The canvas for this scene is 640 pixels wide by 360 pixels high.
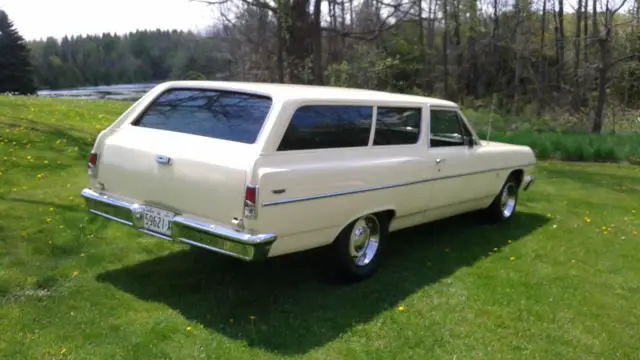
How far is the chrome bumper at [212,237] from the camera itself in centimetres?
391

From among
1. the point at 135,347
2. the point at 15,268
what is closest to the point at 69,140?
the point at 15,268

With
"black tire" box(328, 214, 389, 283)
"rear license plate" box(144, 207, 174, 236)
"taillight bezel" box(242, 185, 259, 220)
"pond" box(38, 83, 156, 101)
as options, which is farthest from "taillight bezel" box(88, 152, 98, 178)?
"pond" box(38, 83, 156, 101)

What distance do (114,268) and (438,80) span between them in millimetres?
35490

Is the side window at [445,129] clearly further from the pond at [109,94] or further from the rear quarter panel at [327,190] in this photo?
the pond at [109,94]

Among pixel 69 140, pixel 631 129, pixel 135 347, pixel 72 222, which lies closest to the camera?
pixel 135 347

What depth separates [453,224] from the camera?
740 centimetres

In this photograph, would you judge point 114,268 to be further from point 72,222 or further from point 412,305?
point 412,305

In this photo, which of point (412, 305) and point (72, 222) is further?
point (72, 222)

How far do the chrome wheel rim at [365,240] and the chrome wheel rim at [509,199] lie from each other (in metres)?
2.95

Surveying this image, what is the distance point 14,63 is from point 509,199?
46.2 meters

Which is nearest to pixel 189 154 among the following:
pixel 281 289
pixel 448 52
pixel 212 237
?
pixel 212 237

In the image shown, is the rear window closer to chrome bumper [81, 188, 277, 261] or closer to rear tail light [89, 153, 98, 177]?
rear tail light [89, 153, 98, 177]

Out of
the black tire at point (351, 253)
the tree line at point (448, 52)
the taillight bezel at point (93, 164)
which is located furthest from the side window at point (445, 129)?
the tree line at point (448, 52)

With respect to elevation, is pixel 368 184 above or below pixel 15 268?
above
